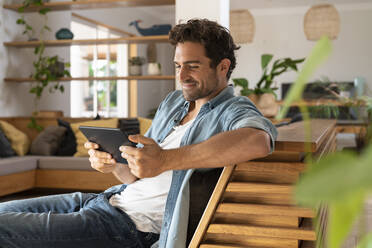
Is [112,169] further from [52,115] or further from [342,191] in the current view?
[52,115]

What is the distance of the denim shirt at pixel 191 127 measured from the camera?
1.33m

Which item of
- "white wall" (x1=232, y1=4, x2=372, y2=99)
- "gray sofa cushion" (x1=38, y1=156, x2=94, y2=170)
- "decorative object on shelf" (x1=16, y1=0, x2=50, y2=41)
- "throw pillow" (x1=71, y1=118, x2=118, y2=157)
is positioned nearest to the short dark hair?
"gray sofa cushion" (x1=38, y1=156, x2=94, y2=170)

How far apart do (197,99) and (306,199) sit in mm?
1540

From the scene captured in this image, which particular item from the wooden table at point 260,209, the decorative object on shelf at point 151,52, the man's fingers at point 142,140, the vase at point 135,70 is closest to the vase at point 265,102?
the vase at point 135,70

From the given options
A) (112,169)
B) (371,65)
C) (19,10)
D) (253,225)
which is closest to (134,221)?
(112,169)

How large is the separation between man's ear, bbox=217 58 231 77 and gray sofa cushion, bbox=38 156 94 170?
309cm

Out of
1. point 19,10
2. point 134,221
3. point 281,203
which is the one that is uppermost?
point 19,10

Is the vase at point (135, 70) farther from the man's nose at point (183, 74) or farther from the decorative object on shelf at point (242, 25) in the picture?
the man's nose at point (183, 74)

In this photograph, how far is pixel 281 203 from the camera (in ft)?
4.13

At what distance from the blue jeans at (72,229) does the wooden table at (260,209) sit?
12.6 inches

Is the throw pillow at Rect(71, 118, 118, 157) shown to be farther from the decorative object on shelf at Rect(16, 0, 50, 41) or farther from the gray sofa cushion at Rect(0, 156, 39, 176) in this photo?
the decorative object on shelf at Rect(16, 0, 50, 41)

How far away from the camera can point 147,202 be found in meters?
1.59

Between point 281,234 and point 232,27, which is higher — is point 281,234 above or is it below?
below

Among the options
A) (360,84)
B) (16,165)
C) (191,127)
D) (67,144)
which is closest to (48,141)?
(67,144)
